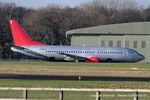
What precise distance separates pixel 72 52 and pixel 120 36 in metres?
12.2

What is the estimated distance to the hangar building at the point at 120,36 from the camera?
235 feet

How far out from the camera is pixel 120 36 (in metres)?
72.5

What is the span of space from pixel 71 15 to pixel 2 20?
27.8m

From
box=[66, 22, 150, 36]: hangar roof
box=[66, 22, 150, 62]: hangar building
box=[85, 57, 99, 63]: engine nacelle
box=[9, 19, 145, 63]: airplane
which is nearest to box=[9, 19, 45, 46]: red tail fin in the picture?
box=[9, 19, 145, 63]: airplane

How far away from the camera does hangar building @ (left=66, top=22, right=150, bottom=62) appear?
71500 millimetres

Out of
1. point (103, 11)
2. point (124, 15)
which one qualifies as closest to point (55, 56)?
point (124, 15)

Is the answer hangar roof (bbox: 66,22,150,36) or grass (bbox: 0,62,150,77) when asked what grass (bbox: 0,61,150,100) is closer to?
grass (bbox: 0,62,150,77)

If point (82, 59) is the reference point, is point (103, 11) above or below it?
above

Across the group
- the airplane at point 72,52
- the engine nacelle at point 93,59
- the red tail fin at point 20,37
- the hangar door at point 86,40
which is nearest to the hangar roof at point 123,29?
the hangar door at point 86,40

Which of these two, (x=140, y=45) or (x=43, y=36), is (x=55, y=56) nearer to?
(x=140, y=45)

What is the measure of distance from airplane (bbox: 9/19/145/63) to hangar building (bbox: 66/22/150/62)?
7165mm

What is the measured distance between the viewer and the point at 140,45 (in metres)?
71.6

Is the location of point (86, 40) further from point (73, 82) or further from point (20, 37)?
point (73, 82)

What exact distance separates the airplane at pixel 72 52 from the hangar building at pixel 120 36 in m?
7.17
